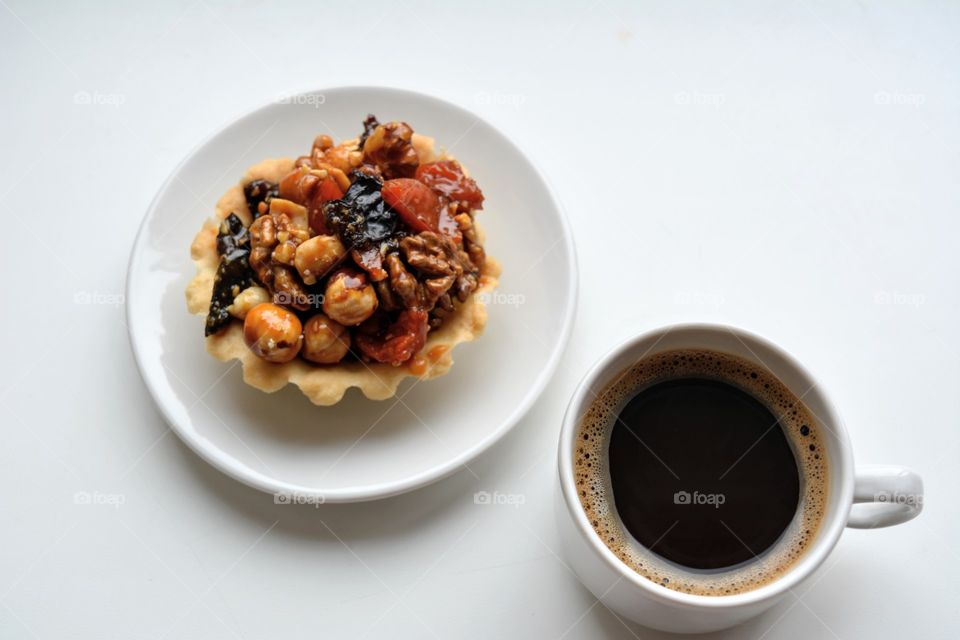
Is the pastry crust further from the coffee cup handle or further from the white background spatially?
the coffee cup handle

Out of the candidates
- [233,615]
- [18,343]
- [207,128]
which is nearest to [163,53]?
[207,128]

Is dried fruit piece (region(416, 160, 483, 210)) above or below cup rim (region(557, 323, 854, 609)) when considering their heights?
above

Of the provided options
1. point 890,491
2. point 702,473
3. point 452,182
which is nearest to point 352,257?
point 452,182

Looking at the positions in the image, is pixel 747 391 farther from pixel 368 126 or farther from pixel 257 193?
pixel 257 193

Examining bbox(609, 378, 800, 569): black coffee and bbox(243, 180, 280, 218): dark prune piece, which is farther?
bbox(243, 180, 280, 218): dark prune piece

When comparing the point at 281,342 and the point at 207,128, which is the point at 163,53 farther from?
the point at 281,342

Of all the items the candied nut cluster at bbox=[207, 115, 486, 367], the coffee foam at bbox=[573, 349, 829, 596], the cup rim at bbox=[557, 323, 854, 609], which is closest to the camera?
the cup rim at bbox=[557, 323, 854, 609]

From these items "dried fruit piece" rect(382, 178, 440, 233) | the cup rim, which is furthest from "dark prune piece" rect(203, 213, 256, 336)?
the cup rim

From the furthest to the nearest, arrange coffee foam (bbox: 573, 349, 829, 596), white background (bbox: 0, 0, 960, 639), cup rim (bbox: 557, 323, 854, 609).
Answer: white background (bbox: 0, 0, 960, 639), coffee foam (bbox: 573, 349, 829, 596), cup rim (bbox: 557, 323, 854, 609)
